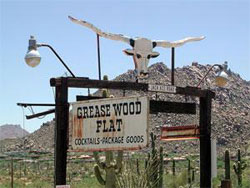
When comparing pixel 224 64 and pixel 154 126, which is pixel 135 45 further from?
pixel 154 126

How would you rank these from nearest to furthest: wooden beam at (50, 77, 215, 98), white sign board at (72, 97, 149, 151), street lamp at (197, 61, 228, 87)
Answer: white sign board at (72, 97, 149, 151)
wooden beam at (50, 77, 215, 98)
street lamp at (197, 61, 228, 87)

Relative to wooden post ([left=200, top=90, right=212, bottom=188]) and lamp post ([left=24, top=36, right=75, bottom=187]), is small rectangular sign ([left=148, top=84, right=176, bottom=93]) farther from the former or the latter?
lamp post ([left=24, top=36, right=75, bottom=187])

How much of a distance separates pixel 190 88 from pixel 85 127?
4076 mm

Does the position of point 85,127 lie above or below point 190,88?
below

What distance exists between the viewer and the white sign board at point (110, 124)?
736cm

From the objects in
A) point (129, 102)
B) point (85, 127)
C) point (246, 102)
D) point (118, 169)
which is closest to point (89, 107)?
point (85, 127)

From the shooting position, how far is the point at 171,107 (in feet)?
39.1

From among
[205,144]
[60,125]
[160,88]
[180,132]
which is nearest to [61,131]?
[60,125]

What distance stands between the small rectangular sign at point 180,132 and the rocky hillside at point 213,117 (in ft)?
197

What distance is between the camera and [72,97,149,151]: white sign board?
736cm

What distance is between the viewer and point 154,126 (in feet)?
340

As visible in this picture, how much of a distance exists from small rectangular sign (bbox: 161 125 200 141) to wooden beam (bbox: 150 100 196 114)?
0.40 metres

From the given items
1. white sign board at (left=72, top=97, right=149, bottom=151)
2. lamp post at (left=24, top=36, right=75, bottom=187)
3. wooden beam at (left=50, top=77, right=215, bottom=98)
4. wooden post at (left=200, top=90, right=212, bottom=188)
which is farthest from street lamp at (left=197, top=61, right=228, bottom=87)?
white sign board at (left=72, top=97, right=149, bottom=151)

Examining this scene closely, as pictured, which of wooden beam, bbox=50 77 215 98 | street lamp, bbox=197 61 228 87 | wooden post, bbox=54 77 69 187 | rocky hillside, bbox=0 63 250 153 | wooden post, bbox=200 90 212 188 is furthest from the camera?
rocky hillside, bbox=0 63 250 153
